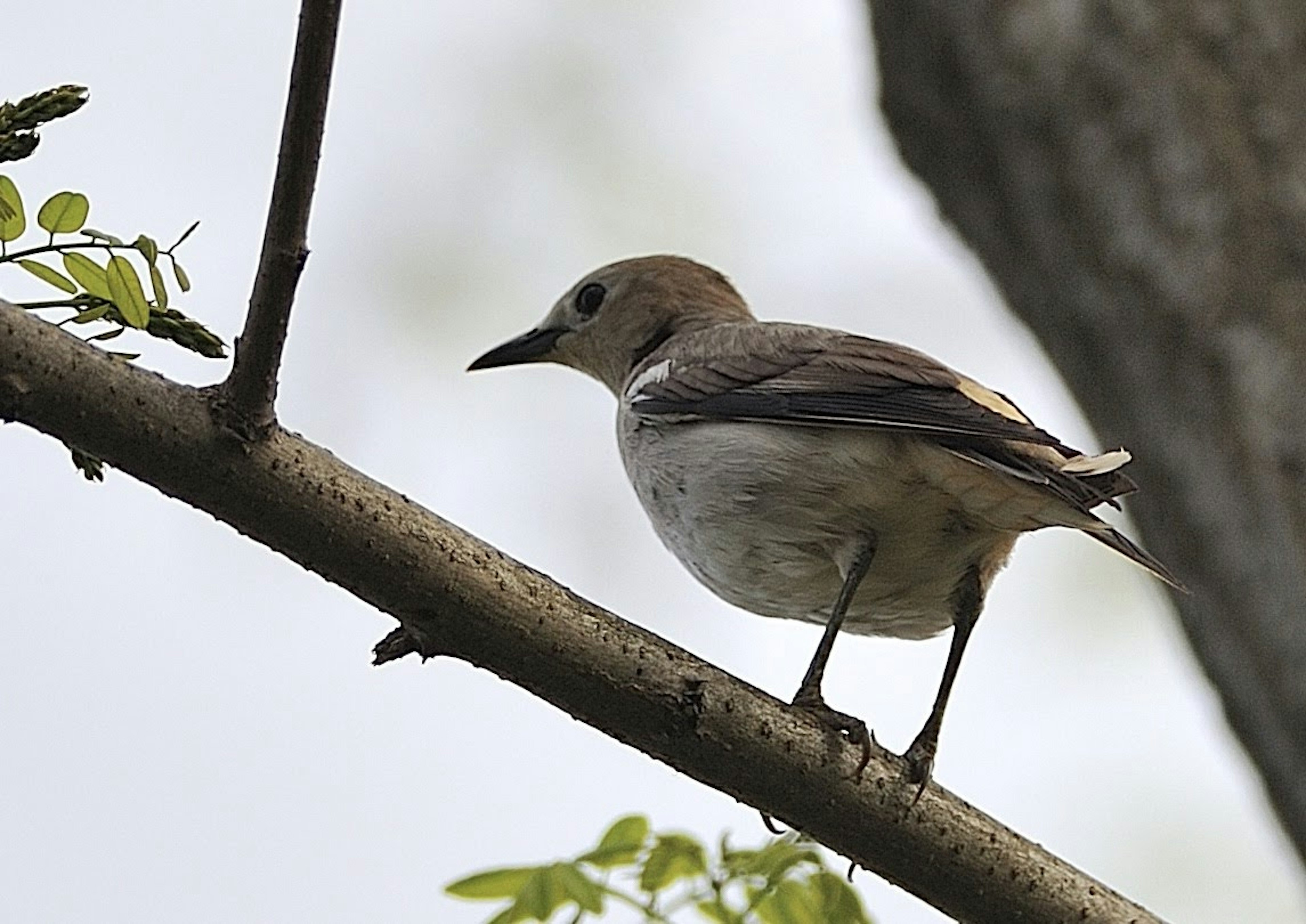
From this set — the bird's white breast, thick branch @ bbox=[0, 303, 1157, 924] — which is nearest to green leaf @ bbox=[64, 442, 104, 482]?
thick branch @ bbox=[0, 303, 1157, 924]

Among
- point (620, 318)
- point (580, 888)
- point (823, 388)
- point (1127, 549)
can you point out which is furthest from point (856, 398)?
point (620, 318)

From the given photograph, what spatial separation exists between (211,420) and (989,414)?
4.67ft

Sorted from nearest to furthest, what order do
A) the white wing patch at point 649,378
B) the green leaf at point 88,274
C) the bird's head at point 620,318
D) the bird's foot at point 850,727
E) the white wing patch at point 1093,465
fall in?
the green leaf at point 88,274 < the bird's foot at point 850,727 < the white wing patch at point 1093,465 < the white wing patch at point 649,378 < the bird's head at point 620,318

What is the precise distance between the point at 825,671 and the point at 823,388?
574 mm

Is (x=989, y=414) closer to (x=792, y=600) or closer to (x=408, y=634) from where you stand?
(x=792, y=600)

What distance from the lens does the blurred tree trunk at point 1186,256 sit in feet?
11.4

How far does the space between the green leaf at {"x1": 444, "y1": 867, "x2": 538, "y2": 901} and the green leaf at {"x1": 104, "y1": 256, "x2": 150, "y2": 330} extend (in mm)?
743

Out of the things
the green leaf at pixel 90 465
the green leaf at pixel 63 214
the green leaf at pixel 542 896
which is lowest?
the green leaf at pixel 542 896

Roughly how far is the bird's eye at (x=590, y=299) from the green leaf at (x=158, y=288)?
102 inches

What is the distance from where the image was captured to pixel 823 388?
3154 millimetres

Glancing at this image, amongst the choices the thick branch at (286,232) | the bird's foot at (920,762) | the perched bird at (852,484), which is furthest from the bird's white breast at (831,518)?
the thick branch at (286,232)

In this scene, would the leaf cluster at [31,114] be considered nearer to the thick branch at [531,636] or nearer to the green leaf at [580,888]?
the thick branch at [531,636]

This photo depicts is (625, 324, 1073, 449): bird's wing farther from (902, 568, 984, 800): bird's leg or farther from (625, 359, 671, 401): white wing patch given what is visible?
(902, 568, 984, 800): bird's leg

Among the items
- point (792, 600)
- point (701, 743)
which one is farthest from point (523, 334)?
point (701, 743)
